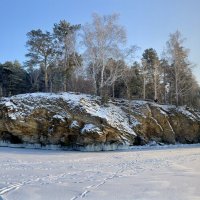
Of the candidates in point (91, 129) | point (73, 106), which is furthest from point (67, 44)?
point (91, 129)

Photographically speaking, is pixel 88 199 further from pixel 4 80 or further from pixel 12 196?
pixel 4 80

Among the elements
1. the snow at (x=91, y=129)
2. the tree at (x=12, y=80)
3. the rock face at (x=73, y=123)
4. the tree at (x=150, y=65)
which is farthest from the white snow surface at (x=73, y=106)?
the tree at (x=12, y=80)

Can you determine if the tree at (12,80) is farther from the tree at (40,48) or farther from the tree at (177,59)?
the tree at (177,59)

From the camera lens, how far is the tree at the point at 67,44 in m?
36.0

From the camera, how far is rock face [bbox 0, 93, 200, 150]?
2575cm

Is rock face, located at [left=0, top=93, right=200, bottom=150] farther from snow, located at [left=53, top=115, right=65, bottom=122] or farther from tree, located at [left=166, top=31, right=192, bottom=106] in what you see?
tree, located at [left=166, top=31, right=192, bottom=106]

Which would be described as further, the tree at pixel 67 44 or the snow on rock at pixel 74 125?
the tree at pixel 67 44

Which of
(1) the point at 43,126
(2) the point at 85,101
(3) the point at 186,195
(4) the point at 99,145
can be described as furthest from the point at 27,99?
(3) the point at 186,195

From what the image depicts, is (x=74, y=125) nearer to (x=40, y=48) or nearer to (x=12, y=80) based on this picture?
(x=40, y=48)

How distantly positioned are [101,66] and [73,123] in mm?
9202

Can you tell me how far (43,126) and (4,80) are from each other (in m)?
24.1

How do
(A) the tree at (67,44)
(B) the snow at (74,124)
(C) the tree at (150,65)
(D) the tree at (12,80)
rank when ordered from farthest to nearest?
1. (D) the tree at (12,80)
2. (C) the tree at (150,65)
3. (A) the tree at (67,44)
4. (B) the snow at (74,124)

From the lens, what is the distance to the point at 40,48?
3675cm

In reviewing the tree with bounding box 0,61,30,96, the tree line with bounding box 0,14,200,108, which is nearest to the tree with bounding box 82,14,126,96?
the tree line with bounding box 0,14,200,108
